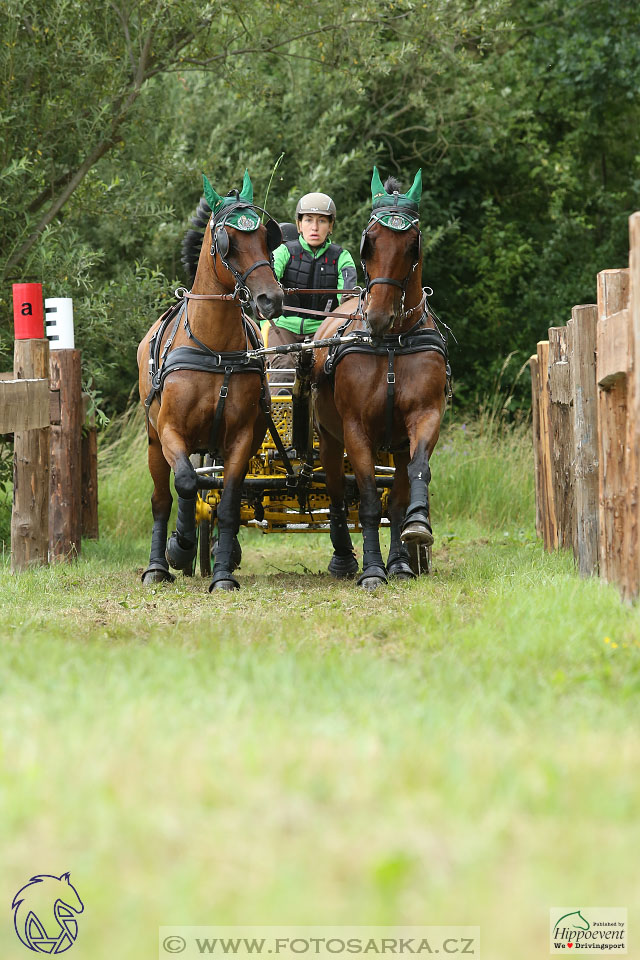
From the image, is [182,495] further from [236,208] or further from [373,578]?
[236,208]

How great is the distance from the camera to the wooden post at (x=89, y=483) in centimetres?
1078

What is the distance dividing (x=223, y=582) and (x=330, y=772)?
4667mm

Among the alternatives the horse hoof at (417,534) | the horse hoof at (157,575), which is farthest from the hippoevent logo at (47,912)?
the horse hoof at (157,575)

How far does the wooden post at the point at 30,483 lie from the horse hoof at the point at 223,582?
1.91m

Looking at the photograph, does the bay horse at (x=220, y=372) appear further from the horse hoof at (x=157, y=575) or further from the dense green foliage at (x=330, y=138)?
the dense green foliage at (x=330, y=138)

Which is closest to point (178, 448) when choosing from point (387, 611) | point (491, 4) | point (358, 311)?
point (358, 311)

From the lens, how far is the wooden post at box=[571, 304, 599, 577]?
6.77 meters

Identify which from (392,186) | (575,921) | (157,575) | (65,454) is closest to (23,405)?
(65,454)

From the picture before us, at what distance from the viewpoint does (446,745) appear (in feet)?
9.81

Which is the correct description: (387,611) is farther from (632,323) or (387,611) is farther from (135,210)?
(135,210)

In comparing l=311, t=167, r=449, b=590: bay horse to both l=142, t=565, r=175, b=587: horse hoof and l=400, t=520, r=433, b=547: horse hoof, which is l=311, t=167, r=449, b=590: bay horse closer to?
l=400, t=520, r=433, b=547: horse hoof

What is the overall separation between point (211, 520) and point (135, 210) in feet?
14.3

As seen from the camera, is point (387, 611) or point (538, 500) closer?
point (387, 611)

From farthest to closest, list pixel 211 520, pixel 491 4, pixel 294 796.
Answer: pixel 491 4, pixel 211 520, pixel 294 796
